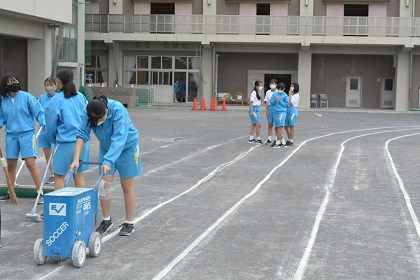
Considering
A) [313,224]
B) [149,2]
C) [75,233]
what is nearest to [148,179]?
[313,224]

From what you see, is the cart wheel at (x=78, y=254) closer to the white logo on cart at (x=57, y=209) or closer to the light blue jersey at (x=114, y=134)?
the white logo on cart at (x=57, y=209)

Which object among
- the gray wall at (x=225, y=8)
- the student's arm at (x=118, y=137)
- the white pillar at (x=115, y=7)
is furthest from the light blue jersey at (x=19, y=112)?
the white pillar at (x=115, y=7)

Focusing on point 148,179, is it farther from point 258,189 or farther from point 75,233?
point 75,233

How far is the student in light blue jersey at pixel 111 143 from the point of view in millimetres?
7082

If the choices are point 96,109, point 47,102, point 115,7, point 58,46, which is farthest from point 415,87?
point 96,109

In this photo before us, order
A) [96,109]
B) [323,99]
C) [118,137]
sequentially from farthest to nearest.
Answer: [323,99] < [118,137] < [96,109]

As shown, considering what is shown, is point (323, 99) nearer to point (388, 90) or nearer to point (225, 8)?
point (388, 90)

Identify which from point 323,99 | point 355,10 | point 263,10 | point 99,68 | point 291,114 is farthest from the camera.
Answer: point 99,68

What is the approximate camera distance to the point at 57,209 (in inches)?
247

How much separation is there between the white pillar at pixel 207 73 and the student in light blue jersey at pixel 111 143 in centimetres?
3668

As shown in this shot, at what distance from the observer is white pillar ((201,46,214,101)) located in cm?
4397

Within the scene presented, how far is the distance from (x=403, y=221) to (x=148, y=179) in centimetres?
481

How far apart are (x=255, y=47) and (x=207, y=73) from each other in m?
3.66

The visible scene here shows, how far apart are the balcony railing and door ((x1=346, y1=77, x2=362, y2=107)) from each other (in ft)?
14.6
